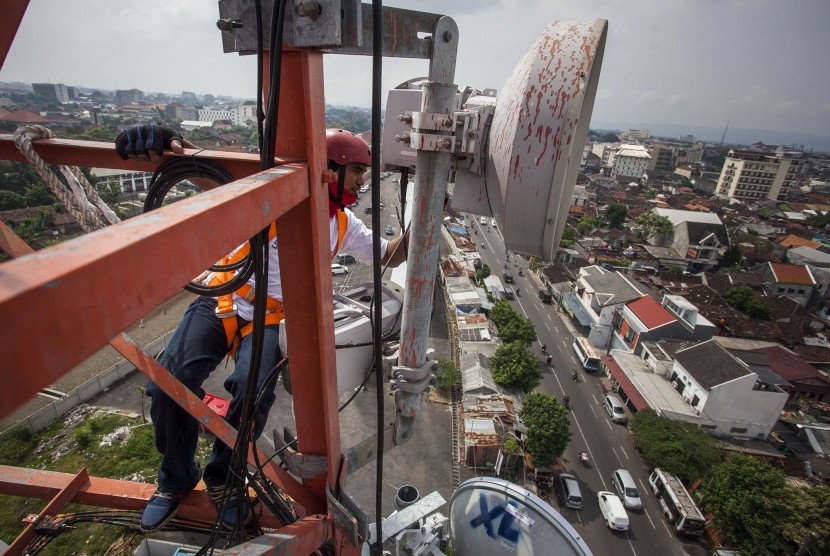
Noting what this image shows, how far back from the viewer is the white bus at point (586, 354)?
819 inches

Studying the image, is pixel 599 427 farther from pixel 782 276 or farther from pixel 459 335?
pixel 782 276

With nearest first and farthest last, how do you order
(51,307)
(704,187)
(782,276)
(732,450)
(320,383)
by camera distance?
(51,307) < (320,383) < (732,450) < (782,276) < (704,187)

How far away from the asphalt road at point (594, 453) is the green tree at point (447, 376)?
4773mm

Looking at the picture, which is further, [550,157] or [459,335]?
[459,335]

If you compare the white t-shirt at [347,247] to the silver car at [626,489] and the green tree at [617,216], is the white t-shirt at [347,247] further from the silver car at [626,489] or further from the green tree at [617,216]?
the green tree at [617,216]

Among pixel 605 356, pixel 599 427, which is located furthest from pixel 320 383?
pixel 605 356

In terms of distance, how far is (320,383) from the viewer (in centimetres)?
187

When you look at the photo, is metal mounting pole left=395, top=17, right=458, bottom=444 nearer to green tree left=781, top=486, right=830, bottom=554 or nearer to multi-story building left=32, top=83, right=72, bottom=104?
green tree left=781, top=486, right=830, bottom=554

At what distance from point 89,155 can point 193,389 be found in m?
1.51

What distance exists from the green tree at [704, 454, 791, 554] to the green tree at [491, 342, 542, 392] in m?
6.35

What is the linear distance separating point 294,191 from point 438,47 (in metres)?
1.16

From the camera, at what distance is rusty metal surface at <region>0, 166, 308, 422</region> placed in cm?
51

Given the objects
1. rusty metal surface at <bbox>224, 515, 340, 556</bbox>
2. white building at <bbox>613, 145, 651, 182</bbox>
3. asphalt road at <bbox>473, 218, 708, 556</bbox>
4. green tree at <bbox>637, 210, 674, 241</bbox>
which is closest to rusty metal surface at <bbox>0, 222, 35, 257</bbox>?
rusty metal surface at <bbox>224, 515, 340, 556</bbox>

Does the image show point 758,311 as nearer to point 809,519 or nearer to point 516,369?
point 809,519
